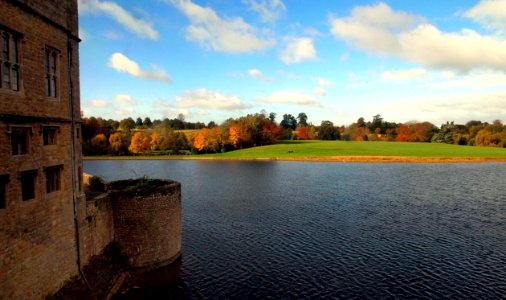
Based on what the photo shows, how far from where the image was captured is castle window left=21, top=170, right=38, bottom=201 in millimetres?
15139

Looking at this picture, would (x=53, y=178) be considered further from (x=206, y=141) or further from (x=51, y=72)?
(x=206, y=141)

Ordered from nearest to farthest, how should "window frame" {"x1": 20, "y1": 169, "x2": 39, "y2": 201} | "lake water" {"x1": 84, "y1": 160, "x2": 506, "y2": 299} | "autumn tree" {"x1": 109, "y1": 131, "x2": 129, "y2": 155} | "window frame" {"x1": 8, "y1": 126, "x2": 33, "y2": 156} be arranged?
"window frame" {"x1": 8, "y1": 126, "x2": 33, "y2": 156}
"window frame" {"x1": 20, "y1": 169, "x2": 39, "y2": 201}
"lake water" {"x1": 84, "y1": 160, "x2": 506, "y2": 299}
"autumn tree" {"x1": 109, "y1": 131, "x2": 129, "y2": 155}

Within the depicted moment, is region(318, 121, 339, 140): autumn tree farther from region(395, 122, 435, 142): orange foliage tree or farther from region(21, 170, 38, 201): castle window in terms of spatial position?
region(21, 170, 38, 201): castle window

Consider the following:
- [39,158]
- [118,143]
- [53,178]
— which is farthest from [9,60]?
[118,143]

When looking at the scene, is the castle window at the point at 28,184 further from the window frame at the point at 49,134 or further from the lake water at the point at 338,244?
the lake water at the point at 338,244

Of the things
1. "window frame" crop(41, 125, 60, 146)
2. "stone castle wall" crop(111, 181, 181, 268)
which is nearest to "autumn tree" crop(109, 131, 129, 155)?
"stone castle wall" crop(111, 181, 181, 268)

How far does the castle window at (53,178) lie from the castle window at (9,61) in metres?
3.93

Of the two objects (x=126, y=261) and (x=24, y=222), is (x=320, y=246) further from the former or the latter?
(x=24, y=222)

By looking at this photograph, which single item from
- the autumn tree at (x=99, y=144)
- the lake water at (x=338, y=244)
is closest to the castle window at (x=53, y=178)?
the lake water at (x=338, y=244)

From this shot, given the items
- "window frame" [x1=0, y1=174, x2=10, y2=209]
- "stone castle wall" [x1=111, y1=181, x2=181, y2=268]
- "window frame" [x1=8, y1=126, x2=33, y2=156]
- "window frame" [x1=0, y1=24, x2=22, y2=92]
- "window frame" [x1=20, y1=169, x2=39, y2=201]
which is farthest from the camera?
"stone castle wall" [x1=111, y1=181, x2=181, y2=268]

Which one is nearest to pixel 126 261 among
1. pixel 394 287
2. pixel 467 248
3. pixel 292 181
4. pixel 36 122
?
pixel 36 122

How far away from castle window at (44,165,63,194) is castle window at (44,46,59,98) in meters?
3.24

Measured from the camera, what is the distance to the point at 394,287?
904 inches

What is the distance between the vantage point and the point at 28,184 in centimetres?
1549
